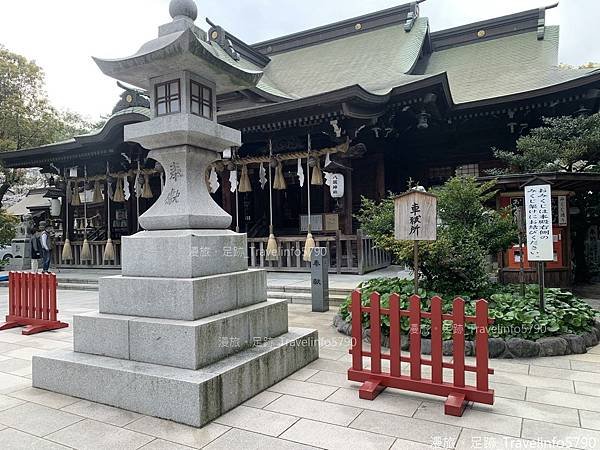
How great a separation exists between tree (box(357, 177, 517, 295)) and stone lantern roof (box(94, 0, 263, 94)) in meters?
3.40

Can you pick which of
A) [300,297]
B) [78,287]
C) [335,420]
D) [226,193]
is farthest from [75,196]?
[335,420]

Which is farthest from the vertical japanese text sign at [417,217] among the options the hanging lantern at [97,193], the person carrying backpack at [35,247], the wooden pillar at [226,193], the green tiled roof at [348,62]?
the person carrying backpack at [35,247]

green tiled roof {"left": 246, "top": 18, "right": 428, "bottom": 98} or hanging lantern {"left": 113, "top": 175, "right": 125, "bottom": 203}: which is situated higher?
green tiled roof {"left": 246, "top": 18, "right": 428, "bottom": 98}

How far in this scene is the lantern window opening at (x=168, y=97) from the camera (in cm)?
432

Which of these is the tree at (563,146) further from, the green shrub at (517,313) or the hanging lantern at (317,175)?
the hanging lantern at (317,175)

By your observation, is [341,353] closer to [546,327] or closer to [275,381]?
[275,381]

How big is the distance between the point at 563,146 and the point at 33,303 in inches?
423

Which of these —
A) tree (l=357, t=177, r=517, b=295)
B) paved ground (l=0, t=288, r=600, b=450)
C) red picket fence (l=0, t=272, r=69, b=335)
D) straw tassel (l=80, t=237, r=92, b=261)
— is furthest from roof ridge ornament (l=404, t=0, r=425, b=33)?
red picket fence (l=0, t=272, r=69, b=335)

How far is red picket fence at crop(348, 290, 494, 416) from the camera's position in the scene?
3.41 m

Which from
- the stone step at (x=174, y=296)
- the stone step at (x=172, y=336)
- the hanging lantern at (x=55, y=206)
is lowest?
the stone step at (x=172, y=336)

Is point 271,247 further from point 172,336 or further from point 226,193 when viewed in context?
point 172,336

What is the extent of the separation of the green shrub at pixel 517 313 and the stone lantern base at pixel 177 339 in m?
1.54

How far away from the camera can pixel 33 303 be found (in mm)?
6918

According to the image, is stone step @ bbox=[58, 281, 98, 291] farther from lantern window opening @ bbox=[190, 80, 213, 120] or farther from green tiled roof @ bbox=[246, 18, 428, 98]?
lantern window opening @ bbox=[190, 80, 213, 120]
